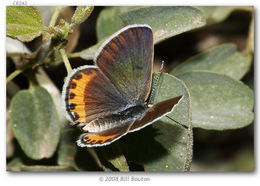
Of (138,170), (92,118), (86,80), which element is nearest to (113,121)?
(92,118)

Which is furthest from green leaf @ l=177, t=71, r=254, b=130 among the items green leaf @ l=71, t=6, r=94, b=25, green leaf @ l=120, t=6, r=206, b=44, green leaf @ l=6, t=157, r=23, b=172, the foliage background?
green leaf @ l=6, t=157, r=23, b=172

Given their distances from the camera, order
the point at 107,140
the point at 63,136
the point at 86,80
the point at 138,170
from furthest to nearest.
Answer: the point at 63,136 → the point at 138,170 → the point at 86,80 → the point at 107,140

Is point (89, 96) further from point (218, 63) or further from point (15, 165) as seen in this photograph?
point (218, 63)

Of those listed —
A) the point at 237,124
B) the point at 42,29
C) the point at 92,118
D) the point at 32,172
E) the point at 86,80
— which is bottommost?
the point at 32,172

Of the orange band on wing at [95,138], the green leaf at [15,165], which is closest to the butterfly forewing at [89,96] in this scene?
the orange band on wing at [95,138]

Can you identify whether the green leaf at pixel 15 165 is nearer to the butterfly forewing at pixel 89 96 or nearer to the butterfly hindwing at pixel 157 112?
the butterfly forewing at pixel 89 96

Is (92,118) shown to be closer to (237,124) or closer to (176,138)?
(176,138)

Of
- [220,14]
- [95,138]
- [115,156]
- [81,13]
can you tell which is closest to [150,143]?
[115,156]

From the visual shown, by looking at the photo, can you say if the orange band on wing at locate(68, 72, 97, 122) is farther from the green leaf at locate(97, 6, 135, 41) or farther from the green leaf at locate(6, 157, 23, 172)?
the green leaf at locate(6, 157, 23, 172)
